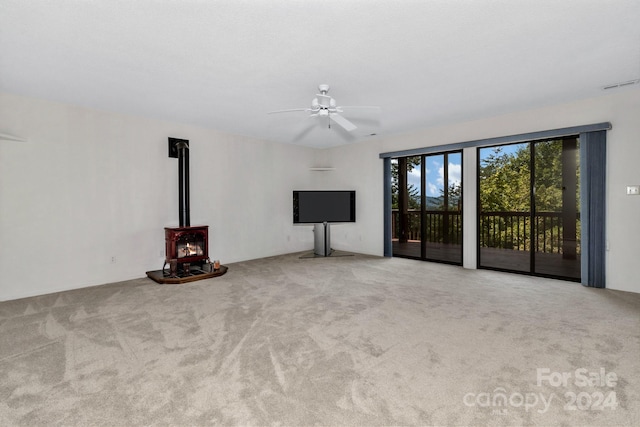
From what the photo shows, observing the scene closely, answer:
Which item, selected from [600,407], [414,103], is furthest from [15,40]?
[600,407]

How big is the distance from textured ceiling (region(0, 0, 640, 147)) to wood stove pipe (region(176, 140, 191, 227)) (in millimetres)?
725

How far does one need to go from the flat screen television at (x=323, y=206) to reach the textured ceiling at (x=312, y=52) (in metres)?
2.43

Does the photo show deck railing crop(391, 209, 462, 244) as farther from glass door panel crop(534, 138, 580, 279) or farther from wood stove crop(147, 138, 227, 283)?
wood stove crop(147, 138, 227, 283)

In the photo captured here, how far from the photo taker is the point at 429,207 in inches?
257

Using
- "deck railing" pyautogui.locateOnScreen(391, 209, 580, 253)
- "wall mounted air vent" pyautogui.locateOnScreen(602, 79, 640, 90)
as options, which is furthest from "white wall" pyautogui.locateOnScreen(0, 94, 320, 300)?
"wall mounted air vent" pyautogui.locateOnScreen(602, 79, 640, 90)

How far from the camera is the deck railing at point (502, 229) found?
5.21 m

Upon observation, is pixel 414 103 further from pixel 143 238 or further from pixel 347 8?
pixel 143 238

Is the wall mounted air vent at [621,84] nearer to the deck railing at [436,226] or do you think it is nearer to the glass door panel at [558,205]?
the glass door panel at [558,205]

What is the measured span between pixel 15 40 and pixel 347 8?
2.55 metres

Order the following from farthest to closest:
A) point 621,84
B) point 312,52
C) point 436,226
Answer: point 436,226 < point 621,84 < point 312,52

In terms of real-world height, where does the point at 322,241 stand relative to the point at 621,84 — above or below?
below

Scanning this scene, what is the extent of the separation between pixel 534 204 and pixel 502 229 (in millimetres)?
Result: 1533

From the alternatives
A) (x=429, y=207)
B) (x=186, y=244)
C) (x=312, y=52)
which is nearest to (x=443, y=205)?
(x=429, y=207)

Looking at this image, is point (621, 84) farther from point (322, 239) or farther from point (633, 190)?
point (322, 239)
